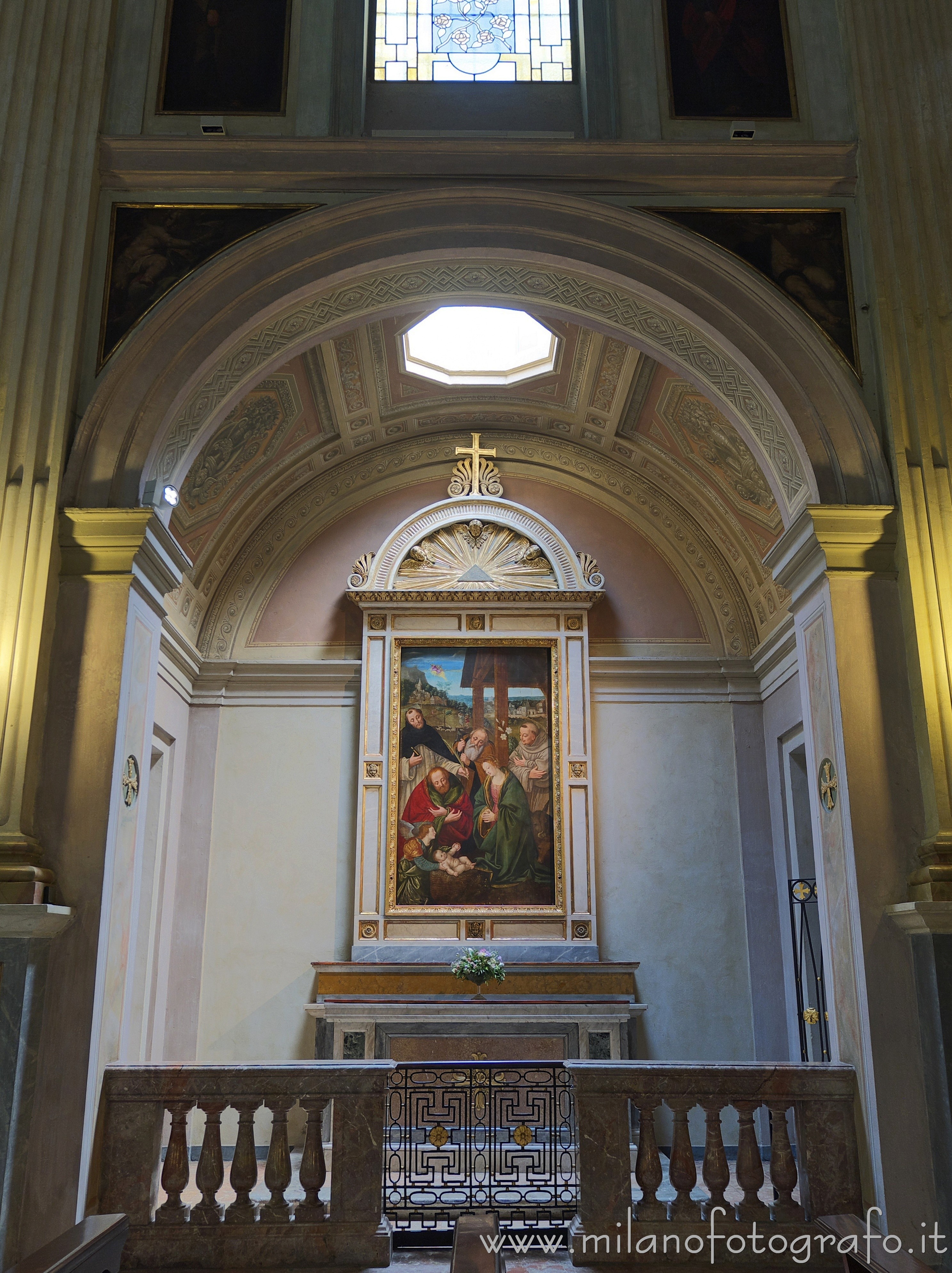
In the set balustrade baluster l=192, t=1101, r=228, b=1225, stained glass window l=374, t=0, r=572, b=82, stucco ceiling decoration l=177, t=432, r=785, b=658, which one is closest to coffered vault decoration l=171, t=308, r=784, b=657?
stucco ceiling decoration l=177, t=432, r=785, b=658

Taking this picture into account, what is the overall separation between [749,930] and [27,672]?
6.93 meters

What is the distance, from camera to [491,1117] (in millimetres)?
6293

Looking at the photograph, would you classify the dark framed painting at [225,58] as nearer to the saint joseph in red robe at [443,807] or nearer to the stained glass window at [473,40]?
the stained glass window at [473,40]

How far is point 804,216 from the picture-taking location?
722cm

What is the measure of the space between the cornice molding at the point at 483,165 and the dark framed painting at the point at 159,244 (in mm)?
152

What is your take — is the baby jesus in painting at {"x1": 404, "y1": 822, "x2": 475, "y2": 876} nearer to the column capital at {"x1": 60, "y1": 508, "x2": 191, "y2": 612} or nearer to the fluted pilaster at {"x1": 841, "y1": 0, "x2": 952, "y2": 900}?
the column capital at {"x1": 60, "y1": 508, "x2": 191, "y2": 612}

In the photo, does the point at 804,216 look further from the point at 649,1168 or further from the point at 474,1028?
the point at 474,1028

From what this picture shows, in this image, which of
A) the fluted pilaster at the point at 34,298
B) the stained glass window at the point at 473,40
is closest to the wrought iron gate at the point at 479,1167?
the fluted pilaster at the point at 34,298

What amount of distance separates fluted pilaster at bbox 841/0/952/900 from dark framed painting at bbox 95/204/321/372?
3.69 meters

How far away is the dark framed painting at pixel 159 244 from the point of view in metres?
6.89

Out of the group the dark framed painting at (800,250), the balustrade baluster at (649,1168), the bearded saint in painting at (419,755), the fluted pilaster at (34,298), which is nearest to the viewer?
the balustrade baluster at (649,1168)

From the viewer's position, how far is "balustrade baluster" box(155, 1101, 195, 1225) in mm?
5742

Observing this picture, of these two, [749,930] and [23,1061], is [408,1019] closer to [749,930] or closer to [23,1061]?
[749,930]

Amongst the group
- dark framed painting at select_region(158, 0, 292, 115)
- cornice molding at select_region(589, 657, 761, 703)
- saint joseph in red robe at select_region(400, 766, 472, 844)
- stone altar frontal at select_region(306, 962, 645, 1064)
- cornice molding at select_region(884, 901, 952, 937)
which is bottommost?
stone altar frontal at select_region(306, 962, 645, 1064)
